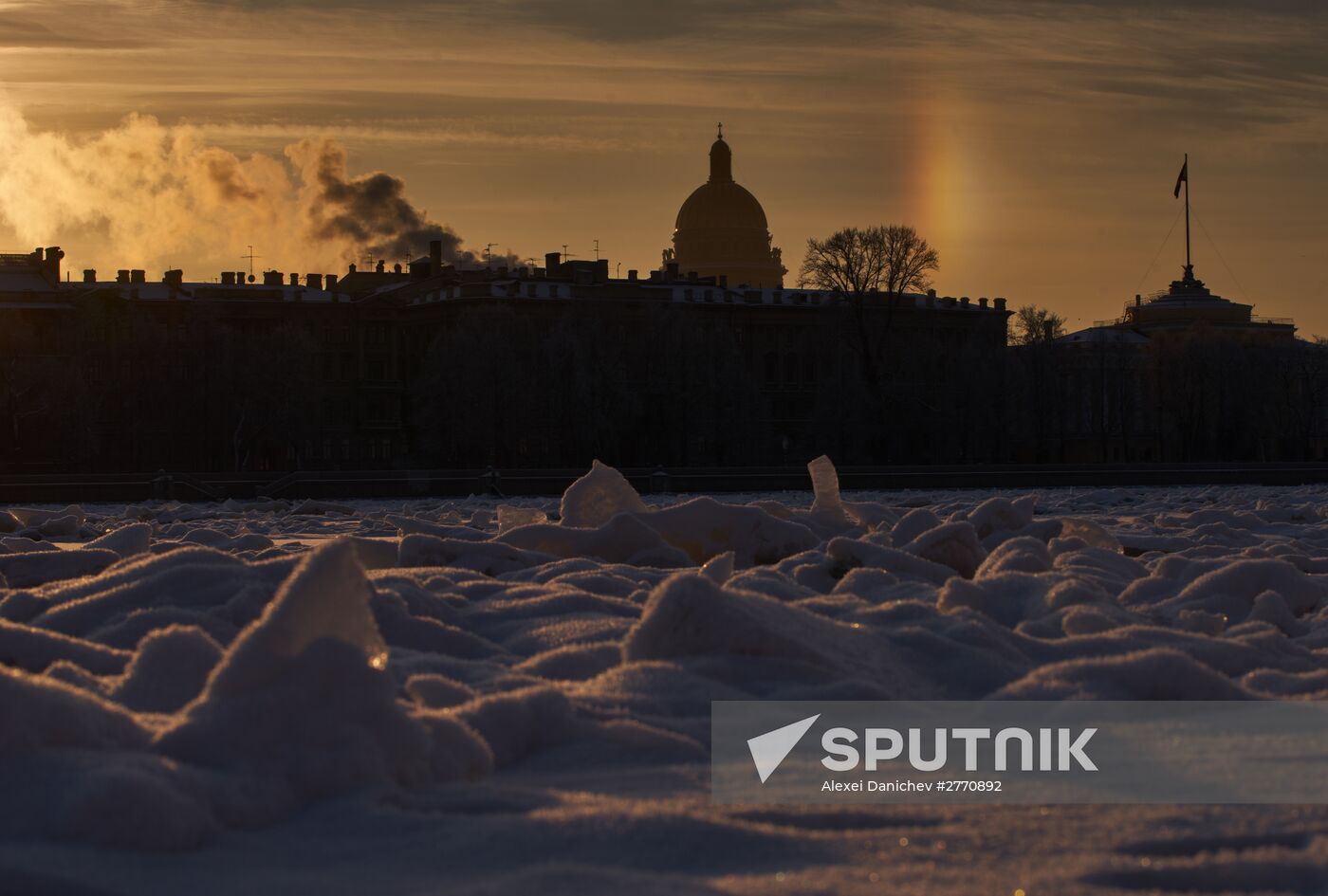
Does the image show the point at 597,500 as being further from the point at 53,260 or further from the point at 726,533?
the point at 53,260

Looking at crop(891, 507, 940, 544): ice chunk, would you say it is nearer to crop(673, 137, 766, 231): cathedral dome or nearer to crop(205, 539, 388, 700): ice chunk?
crop(205, 539, 388, 700): ice chunk

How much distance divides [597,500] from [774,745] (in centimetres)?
578

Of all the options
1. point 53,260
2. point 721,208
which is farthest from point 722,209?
point 53,260

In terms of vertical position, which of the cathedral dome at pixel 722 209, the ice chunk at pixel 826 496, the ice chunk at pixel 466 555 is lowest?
the ice chunk at pixel 466 555

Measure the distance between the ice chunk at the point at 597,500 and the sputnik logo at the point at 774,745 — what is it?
5.38m

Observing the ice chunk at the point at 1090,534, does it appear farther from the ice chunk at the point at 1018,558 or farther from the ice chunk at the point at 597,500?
the ice chunk at the point at 597,500

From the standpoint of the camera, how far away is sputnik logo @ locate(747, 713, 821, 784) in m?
4.20

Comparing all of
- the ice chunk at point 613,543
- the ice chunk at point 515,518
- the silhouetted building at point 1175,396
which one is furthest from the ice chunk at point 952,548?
the silhouetted building at point 1175,396

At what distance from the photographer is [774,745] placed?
4.39 meters

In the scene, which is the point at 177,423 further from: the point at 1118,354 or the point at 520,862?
the point at 520,862

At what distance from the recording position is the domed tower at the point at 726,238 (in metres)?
125

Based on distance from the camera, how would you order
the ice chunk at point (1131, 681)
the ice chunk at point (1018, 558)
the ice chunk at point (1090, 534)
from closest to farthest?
the ice chunk at point (1131, 681) < the ice chunk at point (1018, 558) < the ice chunk at point (1090, 534)

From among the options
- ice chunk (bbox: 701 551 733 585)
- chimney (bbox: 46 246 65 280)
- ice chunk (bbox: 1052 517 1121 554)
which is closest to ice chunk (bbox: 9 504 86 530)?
ice chunk (bbox: 1052 517 1121 554)

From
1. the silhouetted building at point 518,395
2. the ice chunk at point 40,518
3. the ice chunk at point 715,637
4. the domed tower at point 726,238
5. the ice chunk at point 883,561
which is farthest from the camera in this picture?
the domed tower at point 726,238
